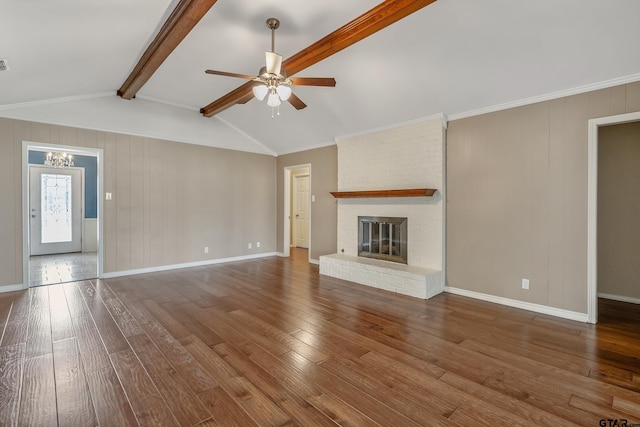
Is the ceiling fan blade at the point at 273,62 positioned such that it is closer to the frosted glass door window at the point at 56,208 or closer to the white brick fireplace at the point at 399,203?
the white brick fireplace at the point at 399,203

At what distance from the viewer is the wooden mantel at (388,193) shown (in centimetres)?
430

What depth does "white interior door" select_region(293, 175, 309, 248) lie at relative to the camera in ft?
28.8

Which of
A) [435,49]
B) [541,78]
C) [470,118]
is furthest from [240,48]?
[541,78]

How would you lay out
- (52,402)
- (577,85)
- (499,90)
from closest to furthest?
1. (52,402)
2. (577,85)
3. (499,90)

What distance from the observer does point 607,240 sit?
13.7 ft

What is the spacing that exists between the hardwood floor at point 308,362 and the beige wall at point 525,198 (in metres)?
0.44

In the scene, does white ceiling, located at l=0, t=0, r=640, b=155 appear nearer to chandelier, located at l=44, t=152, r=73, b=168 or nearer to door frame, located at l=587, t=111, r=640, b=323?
door frame, located at l=587, t=111, r=640, b=323

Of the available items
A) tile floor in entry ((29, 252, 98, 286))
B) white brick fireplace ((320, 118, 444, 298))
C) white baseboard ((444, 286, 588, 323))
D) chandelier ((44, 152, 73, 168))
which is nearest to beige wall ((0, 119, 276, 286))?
tile floor in entry ((29, 252, 98, 286))

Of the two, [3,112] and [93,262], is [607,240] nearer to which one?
[3,112]

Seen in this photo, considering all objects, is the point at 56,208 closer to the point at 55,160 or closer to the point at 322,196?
the point at 55,160

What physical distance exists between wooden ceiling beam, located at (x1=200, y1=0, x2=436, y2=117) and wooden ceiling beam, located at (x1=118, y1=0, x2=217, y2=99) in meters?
1.24

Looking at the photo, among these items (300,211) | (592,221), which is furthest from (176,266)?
(592,221)

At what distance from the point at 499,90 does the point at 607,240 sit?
108 inches

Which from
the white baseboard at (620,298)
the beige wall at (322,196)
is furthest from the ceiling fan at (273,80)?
the white baseboard at (620,298)
